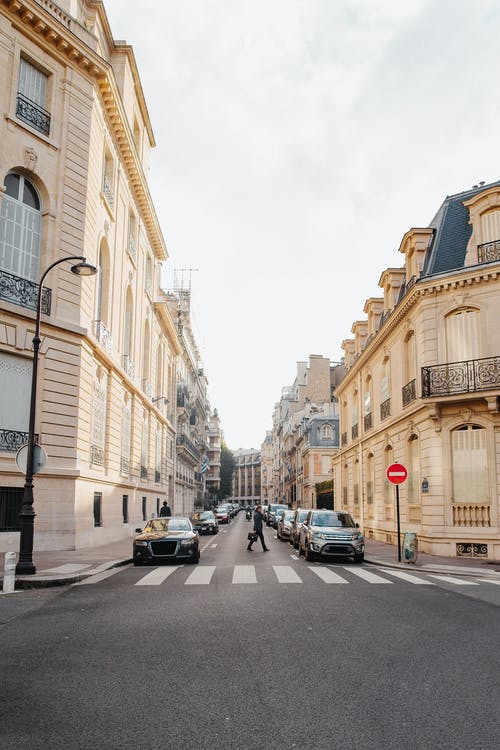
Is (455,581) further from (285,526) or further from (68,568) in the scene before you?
(285,526)

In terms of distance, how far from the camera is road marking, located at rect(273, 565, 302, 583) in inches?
515

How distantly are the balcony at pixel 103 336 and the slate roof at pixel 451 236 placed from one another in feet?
37.5

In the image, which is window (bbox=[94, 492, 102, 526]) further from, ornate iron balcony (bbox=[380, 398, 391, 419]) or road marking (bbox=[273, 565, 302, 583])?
ornate iron balcony (bbox=[380, 398, 391, 419])

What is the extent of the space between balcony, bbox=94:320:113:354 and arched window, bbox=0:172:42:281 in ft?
13.4

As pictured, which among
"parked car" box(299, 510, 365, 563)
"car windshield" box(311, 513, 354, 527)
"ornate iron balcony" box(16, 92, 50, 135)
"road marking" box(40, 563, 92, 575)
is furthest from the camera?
"ornate iron balcony" box(16, 92, 50, 135)

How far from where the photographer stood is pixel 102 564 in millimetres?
15867

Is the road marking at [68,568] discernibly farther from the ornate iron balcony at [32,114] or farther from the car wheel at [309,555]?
the ornate iron balcony at [32,114]

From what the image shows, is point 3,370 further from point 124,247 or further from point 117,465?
point 124,247

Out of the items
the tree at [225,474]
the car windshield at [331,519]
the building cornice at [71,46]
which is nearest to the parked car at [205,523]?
the car windshield at [331,519]

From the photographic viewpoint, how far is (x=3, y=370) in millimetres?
18219

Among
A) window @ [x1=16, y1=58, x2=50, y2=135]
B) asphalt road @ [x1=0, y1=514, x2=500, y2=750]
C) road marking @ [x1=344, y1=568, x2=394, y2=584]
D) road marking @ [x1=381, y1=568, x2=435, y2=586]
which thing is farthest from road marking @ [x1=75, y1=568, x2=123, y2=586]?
window @ [x1=16, y1=58, x2=50, y2=135]

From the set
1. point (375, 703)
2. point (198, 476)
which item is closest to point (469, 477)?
point (375, 703)

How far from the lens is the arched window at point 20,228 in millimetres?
18891

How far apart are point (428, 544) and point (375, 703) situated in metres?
16.7
